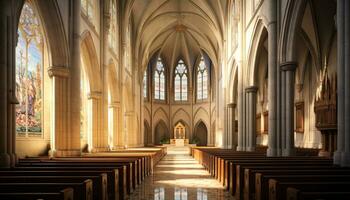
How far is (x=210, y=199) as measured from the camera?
8.13 m

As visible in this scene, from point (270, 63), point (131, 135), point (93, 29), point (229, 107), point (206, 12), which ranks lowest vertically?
point (131, 135)

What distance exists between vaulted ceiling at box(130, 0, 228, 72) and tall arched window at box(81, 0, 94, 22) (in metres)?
8.87

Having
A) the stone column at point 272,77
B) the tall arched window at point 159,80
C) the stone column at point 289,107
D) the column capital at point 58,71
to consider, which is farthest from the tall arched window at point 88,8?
the tall arched window at point 159,80

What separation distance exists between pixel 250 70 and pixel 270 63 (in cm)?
514

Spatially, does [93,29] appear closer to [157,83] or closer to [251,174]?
[251,174]

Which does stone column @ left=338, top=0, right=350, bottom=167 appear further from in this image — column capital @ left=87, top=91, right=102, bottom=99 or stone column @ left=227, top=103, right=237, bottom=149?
stone column @ left=227, top=103, right=237, bottom=149

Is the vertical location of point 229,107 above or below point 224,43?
below

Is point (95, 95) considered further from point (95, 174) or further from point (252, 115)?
point (95, 174)

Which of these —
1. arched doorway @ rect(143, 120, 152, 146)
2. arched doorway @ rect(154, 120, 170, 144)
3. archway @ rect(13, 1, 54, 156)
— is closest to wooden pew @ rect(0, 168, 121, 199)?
archway @ rect(13, 1, 54, 156)

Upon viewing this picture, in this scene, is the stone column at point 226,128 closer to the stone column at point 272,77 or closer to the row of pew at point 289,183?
the stone column at point 272,77

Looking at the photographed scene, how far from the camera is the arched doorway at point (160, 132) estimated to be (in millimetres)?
47216

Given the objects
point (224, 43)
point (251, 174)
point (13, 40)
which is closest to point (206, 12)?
point (224, 43)

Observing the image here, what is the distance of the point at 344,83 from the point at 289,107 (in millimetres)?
4790

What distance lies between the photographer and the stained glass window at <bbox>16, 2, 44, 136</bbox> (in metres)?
12.7
